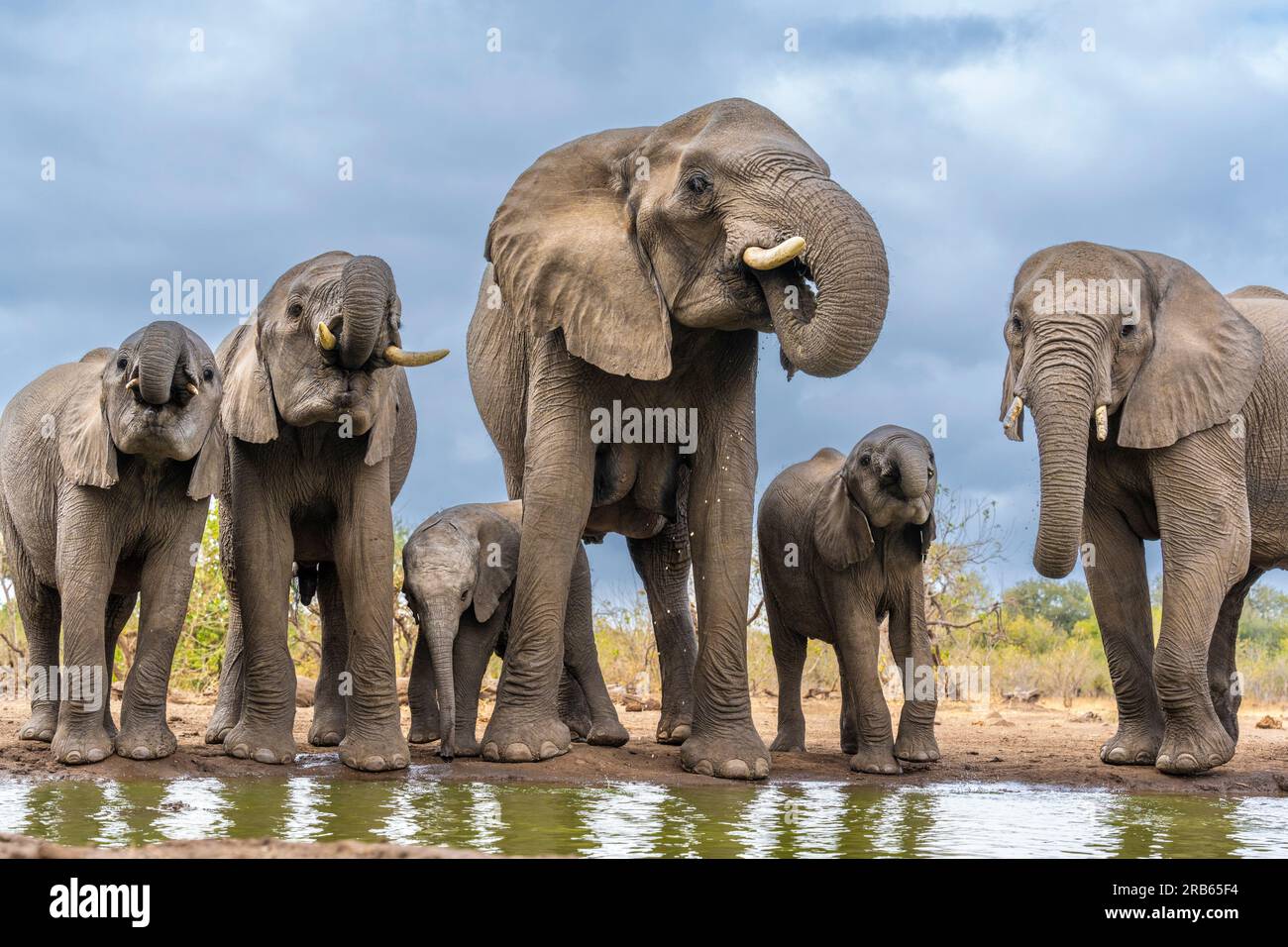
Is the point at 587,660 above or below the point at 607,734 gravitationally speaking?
above

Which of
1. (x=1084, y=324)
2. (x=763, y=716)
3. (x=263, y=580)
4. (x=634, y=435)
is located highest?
(x=1084, y=324)

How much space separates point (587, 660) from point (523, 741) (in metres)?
1.54

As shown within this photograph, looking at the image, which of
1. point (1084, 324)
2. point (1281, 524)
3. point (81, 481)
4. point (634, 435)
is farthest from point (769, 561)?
point (81, 481)

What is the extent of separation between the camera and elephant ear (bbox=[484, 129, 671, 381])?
9625 mm

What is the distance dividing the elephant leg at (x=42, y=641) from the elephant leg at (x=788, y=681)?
15.8 feet

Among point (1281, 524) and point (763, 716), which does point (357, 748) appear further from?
point (763, 716)

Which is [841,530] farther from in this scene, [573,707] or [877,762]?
[573,707]

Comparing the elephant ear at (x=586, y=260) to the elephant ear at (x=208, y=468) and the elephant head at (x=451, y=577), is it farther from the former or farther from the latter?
the elephant ear at (x=208, y=468)

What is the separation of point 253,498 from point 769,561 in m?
3.64

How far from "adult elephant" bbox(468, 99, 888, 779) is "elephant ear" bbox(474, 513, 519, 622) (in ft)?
1.70

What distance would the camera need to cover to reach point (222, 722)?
1118cm

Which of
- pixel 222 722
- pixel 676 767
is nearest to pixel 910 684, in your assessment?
pixel 676 767

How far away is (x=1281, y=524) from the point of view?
11.1m

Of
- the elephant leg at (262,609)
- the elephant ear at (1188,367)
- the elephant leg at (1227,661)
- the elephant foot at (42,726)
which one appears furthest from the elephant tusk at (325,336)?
the elephant leg at (1227,661)
